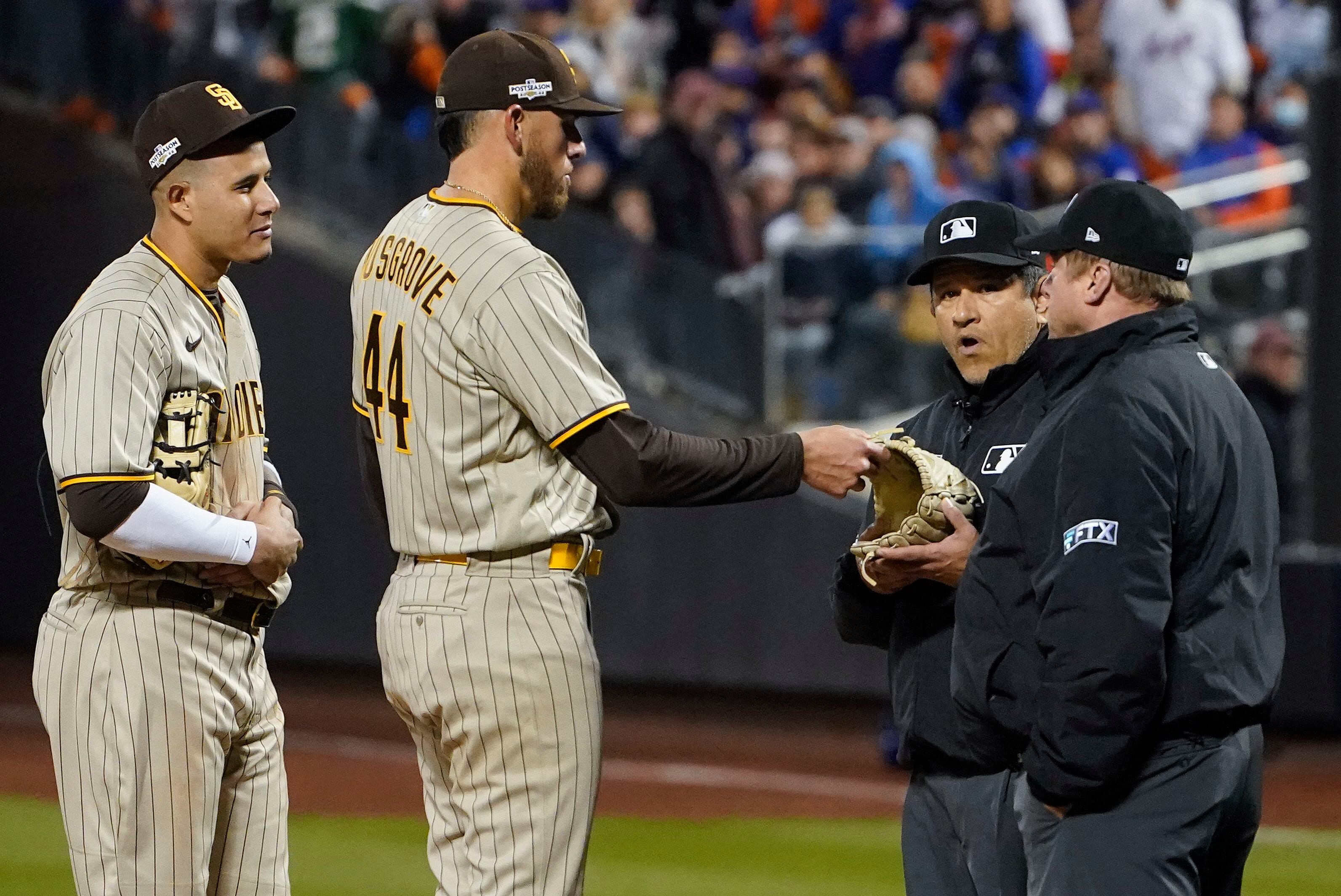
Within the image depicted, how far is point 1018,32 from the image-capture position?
12.1m

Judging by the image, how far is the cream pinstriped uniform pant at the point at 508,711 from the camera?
11.7 feet

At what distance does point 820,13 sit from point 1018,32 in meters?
1.75

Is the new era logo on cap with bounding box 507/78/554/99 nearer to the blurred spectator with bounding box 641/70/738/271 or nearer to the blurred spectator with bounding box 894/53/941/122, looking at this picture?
the blurred spectator with bounding box 641/70/738/271

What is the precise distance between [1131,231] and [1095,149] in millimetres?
8097

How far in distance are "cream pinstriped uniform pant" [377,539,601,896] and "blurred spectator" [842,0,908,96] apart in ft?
31.4

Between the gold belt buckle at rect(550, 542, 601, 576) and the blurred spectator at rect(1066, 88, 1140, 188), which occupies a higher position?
the blurred spectator at rect(1066, 88, 1140, 188)

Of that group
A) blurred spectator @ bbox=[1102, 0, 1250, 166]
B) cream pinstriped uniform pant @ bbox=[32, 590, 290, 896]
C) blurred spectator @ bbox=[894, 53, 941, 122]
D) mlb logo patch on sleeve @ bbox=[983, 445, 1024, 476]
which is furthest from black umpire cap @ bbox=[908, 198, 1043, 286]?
blurred spectator @ bbox=[894, 53, 941, 122]

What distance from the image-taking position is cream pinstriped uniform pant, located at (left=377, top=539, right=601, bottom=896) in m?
3.56

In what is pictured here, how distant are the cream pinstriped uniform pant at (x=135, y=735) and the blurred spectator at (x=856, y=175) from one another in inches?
303

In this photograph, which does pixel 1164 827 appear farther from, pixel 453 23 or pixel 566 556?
pixel 453 23

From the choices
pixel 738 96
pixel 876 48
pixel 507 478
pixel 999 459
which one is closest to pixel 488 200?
pixel 507 478

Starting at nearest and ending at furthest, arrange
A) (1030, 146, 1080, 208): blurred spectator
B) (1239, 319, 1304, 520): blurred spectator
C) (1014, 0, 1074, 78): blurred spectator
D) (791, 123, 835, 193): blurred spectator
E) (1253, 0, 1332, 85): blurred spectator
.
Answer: (1239, 319, 1304, 520): blurred spectator, (1030, 146, 1080, 208): blurred spectator, (791, 123, 835, 193): blurred spectator, (1253, 0, 1332, 85): blurred spectator, (1014, 0, 1074, 78): blurred spectator

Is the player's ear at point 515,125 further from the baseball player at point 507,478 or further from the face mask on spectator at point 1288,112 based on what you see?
the face mask on spectator at point 1288,112

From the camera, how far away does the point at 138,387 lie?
362cm
